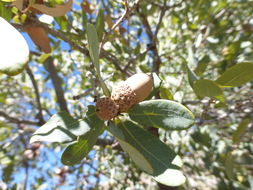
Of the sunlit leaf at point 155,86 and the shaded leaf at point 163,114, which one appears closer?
the shaded leaf at point 163,114

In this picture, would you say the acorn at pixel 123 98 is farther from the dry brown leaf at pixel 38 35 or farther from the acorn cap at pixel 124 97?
the dry brown leaf at pixel 38 35

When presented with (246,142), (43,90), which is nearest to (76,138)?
(246,142)

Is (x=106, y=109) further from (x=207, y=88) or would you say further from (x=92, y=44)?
(x=207, y=88)

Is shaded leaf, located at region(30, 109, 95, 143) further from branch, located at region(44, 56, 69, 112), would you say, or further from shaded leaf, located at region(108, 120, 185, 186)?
branch, located at region(44, 56, 69, 112)

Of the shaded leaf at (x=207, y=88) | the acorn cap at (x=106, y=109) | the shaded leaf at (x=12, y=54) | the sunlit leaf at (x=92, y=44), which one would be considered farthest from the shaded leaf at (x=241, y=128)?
the shaded leaf at (x=12, y=54)

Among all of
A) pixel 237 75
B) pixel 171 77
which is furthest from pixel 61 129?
pixel 171 77

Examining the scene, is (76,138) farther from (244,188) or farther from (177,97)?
(244,188)

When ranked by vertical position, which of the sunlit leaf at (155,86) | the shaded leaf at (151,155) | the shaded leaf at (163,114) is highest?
the sunlit leaf at (155,86)

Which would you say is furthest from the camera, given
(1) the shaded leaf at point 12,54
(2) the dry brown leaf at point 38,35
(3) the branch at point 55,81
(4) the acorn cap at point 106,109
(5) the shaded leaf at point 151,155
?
(3) the branch at point 55,81
